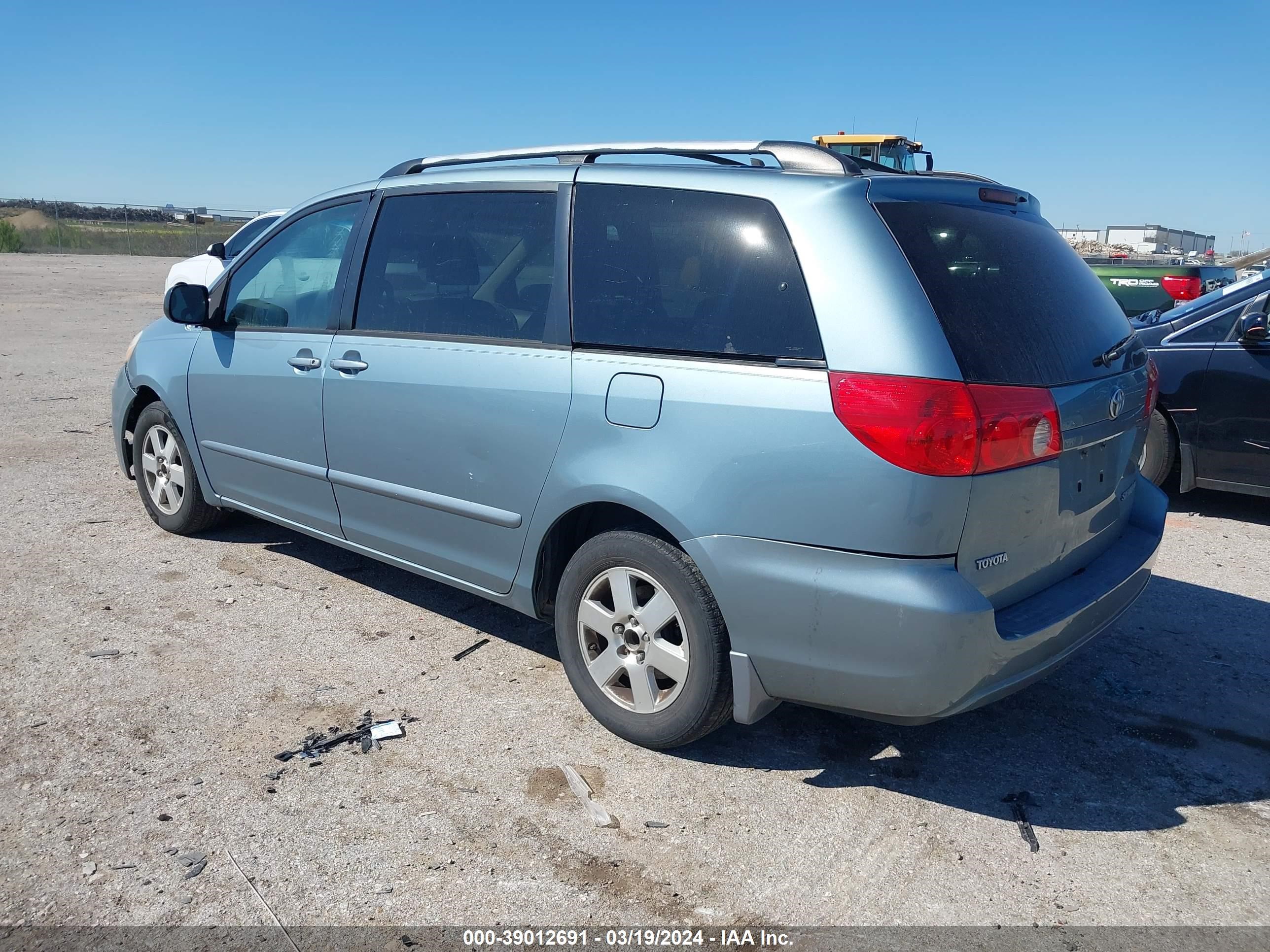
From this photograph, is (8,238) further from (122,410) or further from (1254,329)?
(1254,329)

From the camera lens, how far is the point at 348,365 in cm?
431

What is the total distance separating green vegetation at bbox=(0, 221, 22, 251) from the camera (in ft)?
141

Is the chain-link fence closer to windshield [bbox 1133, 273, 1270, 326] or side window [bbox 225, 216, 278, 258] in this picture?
side window [bbox 225, 216, 278, 258]

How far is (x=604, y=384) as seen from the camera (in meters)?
3.38

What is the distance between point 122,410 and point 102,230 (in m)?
46.8

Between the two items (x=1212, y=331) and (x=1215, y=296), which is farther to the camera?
(x=1215, y=296)

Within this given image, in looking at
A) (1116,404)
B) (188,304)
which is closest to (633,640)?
(1116,404)

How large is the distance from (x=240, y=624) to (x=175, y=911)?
→ 204 centimetres

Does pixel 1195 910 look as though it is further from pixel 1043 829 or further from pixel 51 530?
pixel 51 530

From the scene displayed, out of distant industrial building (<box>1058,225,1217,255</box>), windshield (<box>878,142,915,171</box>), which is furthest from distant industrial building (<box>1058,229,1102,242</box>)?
windshield (<box>878,142,915,171</box>)

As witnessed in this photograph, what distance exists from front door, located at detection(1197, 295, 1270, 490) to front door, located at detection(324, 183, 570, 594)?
4.82m

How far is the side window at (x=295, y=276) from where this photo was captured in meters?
4.62

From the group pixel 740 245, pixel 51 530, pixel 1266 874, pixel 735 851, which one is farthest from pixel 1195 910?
pixel 51 530

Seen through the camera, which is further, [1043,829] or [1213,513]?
[1213,513]
